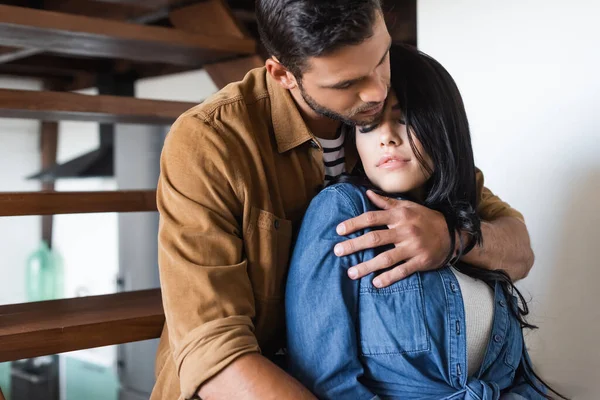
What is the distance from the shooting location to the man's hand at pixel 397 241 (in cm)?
115

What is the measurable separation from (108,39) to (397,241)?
1.01m

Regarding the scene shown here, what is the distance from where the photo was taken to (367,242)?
3.83 feet

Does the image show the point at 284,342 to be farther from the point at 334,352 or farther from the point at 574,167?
Result: the point at 574,167

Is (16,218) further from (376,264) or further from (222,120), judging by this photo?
(376,264)

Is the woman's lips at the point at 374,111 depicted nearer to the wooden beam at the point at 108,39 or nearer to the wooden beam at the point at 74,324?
the wooden beam at the point at 74,324

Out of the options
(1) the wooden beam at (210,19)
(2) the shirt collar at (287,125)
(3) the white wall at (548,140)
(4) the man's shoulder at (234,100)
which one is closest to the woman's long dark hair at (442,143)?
(2) the shirt collar at (287,125)

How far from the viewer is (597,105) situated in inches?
61.5

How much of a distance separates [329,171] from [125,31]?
28.6 inches

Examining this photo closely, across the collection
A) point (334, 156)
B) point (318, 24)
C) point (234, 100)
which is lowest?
point (334, 156)

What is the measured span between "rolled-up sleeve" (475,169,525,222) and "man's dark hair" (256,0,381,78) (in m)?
0.58

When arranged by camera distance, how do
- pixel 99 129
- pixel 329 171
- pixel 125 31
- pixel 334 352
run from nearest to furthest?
pixel 334 352 < pixel 329 171 < pixel 125 31 < pixel 99 129

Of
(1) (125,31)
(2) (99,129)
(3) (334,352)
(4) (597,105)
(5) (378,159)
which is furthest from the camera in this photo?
(2) (99,129)

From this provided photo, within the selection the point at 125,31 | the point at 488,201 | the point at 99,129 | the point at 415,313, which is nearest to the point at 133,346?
the point at 99,129

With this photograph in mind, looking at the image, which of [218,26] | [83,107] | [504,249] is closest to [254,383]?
[504,249]
